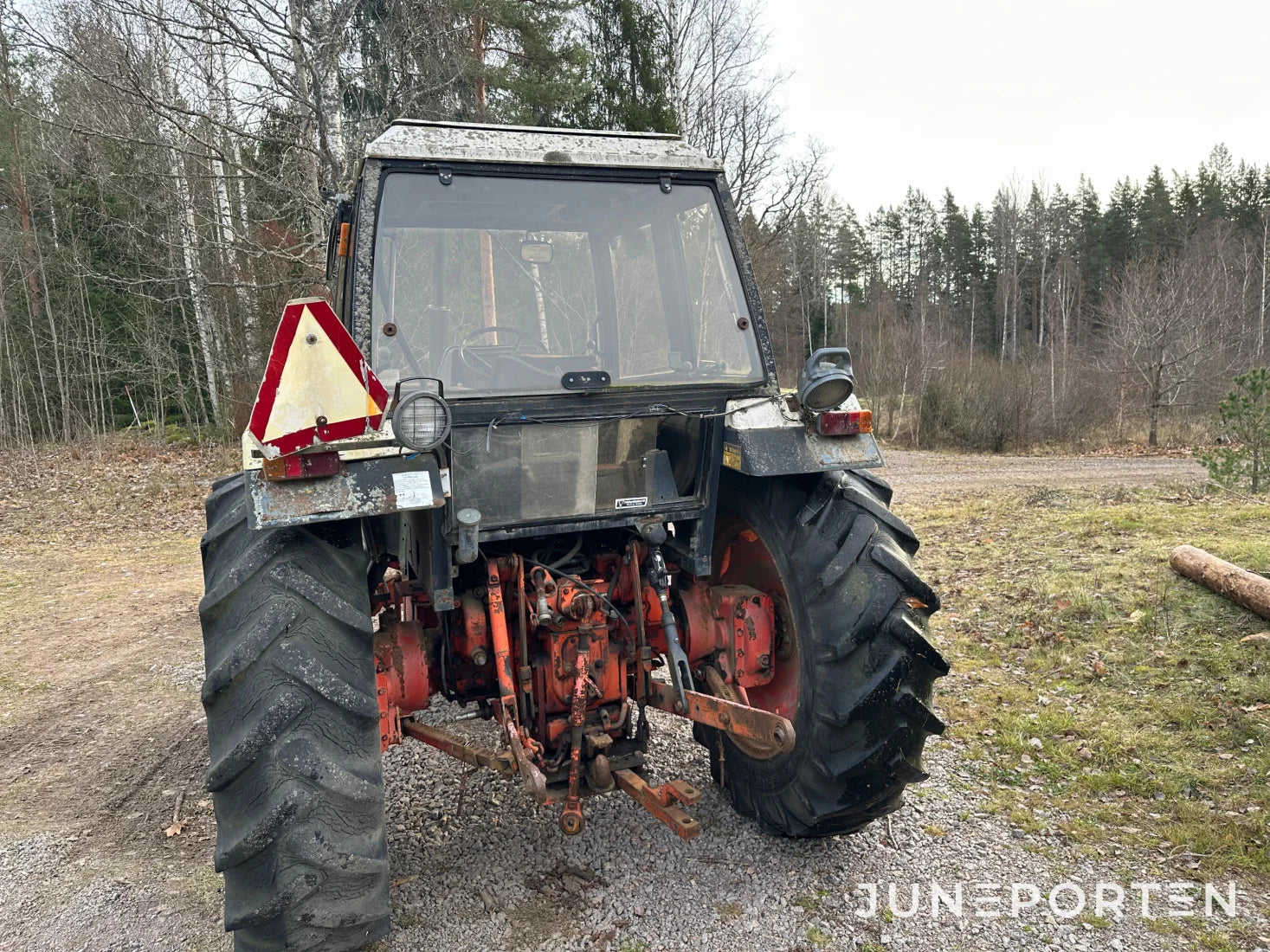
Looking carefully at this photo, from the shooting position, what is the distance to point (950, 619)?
5949mm

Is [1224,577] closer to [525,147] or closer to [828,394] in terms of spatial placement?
[828,394]

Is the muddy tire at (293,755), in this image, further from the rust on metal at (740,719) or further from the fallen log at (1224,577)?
the fallen log at (1224,577)

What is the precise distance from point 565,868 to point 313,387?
199 centimetres

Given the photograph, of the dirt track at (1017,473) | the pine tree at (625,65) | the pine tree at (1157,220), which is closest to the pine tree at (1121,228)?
the pine tree at (1157,220)

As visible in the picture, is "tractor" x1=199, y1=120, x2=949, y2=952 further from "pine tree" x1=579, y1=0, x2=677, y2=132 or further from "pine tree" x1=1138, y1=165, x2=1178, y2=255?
"pine tree" x1=1138, y1=165, x2=1178, y2=255

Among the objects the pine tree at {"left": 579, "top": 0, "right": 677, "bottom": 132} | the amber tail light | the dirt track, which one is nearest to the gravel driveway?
the amber tail light

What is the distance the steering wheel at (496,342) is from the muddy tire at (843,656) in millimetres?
984

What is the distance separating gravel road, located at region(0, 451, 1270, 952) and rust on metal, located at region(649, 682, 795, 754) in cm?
65

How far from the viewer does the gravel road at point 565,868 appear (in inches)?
111

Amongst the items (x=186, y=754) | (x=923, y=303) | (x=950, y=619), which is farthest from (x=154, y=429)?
(x=923, y=303)

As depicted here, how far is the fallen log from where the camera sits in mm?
4789

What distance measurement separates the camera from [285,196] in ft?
42.2

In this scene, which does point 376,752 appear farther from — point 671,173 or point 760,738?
point 671,173

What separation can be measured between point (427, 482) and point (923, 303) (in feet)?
145
